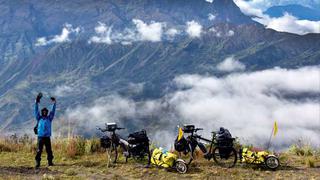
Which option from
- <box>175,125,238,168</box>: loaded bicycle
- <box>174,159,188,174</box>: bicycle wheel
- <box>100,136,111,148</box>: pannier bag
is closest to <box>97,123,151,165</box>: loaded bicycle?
<box>100,136,111,148</box>: pannier bag

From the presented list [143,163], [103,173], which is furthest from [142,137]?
[103,173]

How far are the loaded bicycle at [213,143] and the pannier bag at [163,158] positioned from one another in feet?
2.25

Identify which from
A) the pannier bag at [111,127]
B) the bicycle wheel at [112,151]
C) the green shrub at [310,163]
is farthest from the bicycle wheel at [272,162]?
the pannier bag at [111,127]

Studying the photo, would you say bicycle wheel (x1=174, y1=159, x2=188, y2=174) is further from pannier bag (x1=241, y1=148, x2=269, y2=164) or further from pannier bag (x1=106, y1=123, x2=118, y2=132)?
pannier bag (x1=106, y1=123, x2=118, y2=132)

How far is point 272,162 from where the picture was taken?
52.7 ft

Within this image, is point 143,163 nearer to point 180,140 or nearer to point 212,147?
point 180,140

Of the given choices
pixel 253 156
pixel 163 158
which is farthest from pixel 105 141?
pixel 253 156

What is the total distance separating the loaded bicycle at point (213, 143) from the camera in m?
16.1

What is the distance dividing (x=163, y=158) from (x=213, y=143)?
1.97m

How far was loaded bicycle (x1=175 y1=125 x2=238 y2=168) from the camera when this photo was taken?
53.0 ft

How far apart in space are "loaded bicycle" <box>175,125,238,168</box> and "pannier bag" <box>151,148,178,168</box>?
685mm

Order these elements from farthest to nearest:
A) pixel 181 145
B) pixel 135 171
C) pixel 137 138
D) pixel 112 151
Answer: pixel 112 151, pixel 137 138, pixel 181 145, pixel 135 171

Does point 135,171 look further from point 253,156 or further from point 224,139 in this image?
point 253,156

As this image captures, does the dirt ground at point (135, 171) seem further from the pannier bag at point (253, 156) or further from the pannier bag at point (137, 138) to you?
the pannier bag at point (137, 138)
